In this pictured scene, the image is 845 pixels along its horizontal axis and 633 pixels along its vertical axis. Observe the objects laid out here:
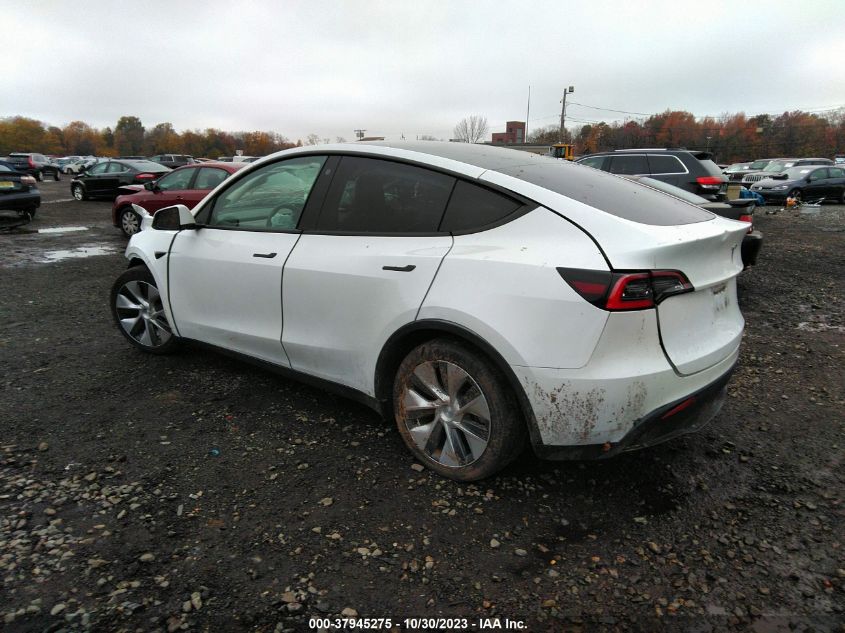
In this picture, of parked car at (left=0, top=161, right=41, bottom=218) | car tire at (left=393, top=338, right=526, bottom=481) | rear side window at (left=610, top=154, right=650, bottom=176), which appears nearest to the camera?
car tire at (left=393, top=338, right=526, bottom=481)

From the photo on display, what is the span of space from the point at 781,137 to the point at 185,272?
95.3 m

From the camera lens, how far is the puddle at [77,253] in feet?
30.0

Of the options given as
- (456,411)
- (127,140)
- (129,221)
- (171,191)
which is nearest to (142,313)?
(456,411)

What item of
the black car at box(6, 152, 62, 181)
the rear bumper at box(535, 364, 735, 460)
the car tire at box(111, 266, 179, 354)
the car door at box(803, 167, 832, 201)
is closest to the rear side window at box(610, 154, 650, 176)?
the car tire at box(111, 266, 179, 354)

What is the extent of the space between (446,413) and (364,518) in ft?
2.01

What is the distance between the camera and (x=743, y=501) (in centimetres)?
260

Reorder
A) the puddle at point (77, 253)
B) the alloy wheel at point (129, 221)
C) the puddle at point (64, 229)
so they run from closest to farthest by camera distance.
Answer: the puddle at point (77, 253) < the alloy wheel at point (129, 221) < the puddle at point (64, 229)

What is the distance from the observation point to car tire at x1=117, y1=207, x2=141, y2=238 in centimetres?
1128

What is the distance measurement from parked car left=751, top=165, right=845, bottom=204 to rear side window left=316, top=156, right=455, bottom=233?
21.7 metres

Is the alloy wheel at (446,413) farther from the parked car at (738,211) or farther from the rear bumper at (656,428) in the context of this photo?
the parked car at (738,211)

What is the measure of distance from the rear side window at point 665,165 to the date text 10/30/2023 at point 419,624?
405 inches

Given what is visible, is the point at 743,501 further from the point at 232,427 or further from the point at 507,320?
the point at 232,427

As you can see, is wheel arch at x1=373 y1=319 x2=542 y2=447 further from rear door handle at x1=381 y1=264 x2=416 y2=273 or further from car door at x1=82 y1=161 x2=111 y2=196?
car door at x1=82 y1=161 x2=111 y2=196

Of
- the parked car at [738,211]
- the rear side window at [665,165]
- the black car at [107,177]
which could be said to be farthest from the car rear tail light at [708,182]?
the black car at [107,177]
